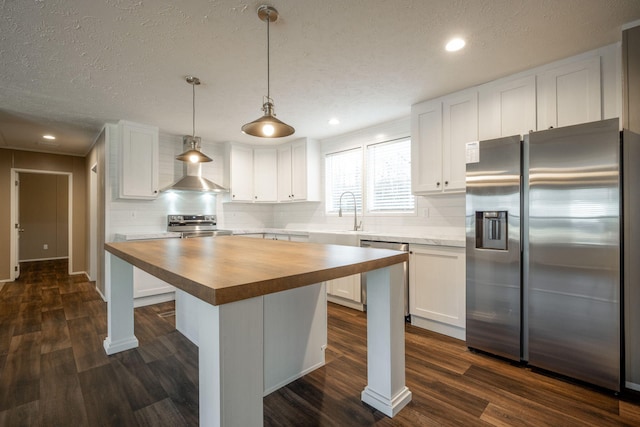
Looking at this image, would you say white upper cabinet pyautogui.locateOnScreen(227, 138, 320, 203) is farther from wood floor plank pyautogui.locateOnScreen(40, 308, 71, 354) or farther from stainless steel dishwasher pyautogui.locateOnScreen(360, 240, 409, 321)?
wood floor plank pyautogui.locateOnScreen(40, 308, 71, 354)

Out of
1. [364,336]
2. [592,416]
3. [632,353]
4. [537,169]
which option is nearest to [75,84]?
[364,336]

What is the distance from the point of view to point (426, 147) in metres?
3.12

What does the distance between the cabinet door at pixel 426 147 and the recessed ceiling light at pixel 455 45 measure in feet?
2.90

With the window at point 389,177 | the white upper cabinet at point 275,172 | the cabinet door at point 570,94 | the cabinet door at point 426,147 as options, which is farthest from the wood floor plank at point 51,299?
the cabinet door at point 570,94

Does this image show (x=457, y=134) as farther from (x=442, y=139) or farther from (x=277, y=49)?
(x=277, y=49)

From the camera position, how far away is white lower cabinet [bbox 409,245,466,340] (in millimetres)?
2629

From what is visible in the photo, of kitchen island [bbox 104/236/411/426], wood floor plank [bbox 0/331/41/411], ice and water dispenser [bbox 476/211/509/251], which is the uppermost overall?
ice and water dispenser [bbox 476/211/509/251]

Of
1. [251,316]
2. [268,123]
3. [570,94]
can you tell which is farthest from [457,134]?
[251,316]

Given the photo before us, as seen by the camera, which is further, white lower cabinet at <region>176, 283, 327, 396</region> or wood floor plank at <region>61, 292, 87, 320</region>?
wood floor plank at <region>61, 292, 87, 320</region>

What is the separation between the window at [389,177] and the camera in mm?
3673

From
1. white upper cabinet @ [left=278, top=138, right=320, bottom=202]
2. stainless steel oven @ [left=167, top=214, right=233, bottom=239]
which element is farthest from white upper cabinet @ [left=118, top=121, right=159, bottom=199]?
white upper cabinet @ [left=278, top=138, right=320, bottom=202]

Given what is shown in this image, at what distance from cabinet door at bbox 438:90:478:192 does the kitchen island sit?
160 centimetres

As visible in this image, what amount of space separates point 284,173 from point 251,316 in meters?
4.13

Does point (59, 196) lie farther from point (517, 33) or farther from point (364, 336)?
point (517, 33)
